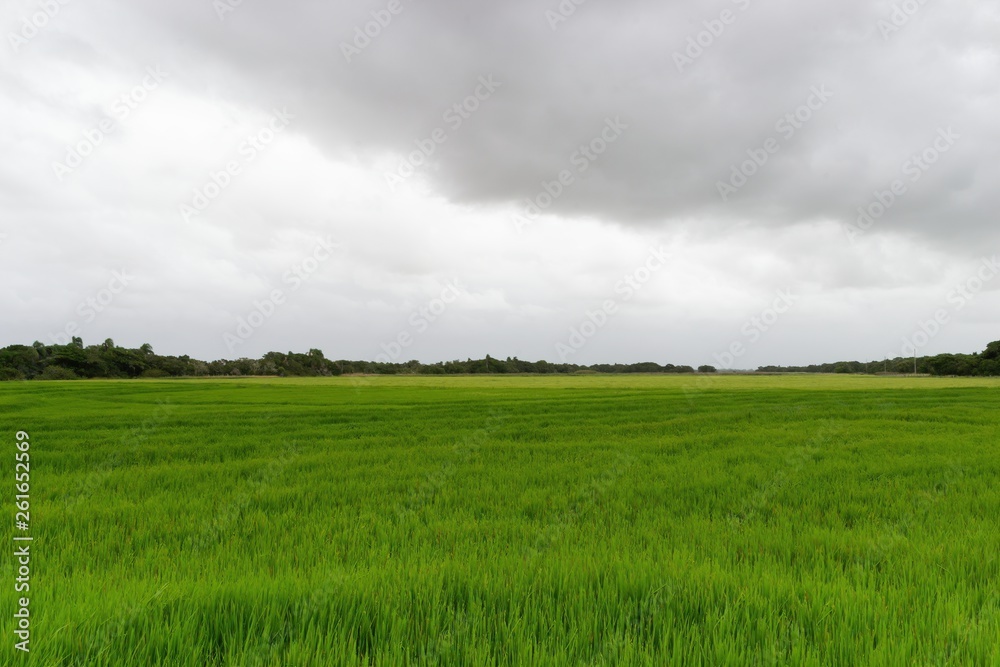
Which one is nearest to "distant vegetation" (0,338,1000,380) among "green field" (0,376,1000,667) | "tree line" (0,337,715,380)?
"tree line" (0,337,715,380)

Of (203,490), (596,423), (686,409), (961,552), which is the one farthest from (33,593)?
(686,409)

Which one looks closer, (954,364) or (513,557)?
(513,557)

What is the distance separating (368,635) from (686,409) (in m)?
23.6

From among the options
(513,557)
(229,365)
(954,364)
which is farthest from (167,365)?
(954,364)

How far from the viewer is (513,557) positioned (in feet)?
14.8

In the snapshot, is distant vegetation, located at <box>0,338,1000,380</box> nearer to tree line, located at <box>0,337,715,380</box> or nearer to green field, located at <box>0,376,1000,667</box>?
tree line, located at <box>0,337,715,380</box>

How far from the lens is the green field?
2.93 meters

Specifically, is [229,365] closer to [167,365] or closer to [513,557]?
[167,365]

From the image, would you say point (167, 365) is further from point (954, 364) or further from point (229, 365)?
point (954, 364)

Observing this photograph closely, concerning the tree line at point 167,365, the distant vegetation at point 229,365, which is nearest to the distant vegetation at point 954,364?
the distant vegetation at point 229,365

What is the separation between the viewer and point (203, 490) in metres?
7.98

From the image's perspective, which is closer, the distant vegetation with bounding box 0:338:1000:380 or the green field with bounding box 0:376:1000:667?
the green field with bounding box 0:376:1000:667

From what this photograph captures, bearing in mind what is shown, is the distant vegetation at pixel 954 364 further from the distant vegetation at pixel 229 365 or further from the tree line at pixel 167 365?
the tree line at pixel 167 365

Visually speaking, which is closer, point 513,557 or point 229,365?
point 513,557
